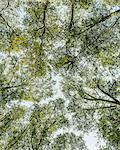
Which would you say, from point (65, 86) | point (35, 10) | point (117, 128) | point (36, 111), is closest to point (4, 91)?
point (36, 111)

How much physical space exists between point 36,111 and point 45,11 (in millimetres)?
6705

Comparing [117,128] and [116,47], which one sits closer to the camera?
[117,128]

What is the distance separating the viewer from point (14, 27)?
2469 cm

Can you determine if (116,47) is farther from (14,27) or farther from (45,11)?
(14,27)

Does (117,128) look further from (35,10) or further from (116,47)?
(35,10)

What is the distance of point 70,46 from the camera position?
24.4 metres

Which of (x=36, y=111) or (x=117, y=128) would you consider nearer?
(x=117, y=128)

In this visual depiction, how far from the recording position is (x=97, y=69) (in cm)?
2428

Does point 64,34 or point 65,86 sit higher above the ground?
point 64,34

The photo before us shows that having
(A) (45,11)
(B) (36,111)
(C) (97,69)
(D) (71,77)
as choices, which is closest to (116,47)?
(C) (97,69)

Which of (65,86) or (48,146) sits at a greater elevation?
(65,86)

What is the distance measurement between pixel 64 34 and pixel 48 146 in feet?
24.6

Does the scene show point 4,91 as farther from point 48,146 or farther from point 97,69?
point 97,69

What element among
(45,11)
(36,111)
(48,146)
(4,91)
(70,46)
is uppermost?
(45,11)
